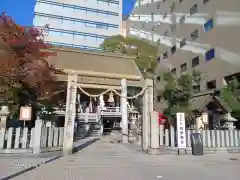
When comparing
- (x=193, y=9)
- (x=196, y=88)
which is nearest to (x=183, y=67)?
(x=196, y=88)

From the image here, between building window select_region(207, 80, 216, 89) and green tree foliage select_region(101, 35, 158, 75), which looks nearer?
building window select_region(207, 80, 216, 89)

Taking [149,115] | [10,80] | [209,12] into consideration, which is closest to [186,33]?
[209,12]

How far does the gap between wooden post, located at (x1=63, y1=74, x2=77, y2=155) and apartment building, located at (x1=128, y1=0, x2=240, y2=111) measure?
1610 centimetres

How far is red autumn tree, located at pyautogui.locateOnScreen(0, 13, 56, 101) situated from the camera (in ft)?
34.4

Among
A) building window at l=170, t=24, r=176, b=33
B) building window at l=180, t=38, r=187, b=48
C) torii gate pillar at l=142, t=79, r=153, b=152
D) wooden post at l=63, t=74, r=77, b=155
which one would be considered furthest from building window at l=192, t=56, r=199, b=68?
wooden post at l=63, t=74, r=77, b=155

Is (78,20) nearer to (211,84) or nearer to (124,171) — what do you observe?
(211,84)

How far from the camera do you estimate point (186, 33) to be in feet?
99.7

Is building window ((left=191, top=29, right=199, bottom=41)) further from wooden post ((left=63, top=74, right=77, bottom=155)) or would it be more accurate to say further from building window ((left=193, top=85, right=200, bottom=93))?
wooden post ((left=63, top=74, right=77, bottom=155))

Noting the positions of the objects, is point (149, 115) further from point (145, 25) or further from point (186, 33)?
point (145, 25)

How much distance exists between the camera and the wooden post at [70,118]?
10.3 m

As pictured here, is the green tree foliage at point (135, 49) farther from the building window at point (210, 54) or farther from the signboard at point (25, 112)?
the signboard at point (25, 112)

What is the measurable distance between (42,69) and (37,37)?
7.98ft

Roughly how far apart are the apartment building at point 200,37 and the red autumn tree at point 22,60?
1718 cm

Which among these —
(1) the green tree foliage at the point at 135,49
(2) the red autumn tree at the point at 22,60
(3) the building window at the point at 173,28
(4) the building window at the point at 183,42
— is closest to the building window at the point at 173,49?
(4) the building window at the point at 183,42
